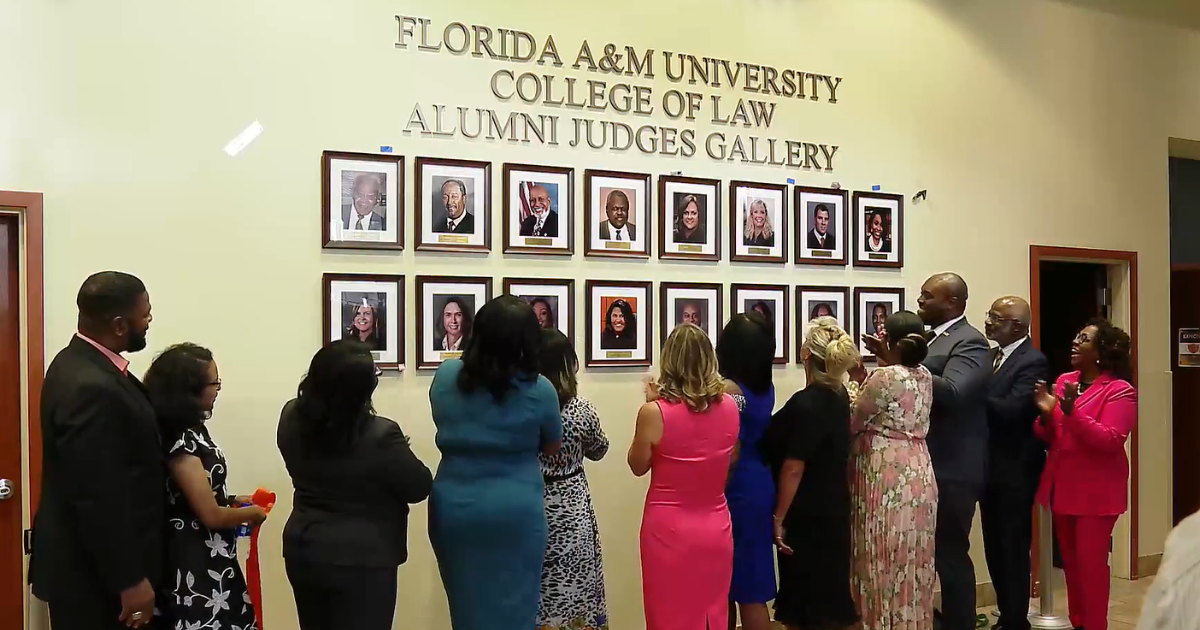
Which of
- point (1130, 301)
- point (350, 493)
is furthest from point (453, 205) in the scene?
point (1130, 301)

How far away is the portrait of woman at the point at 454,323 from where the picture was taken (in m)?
4.29

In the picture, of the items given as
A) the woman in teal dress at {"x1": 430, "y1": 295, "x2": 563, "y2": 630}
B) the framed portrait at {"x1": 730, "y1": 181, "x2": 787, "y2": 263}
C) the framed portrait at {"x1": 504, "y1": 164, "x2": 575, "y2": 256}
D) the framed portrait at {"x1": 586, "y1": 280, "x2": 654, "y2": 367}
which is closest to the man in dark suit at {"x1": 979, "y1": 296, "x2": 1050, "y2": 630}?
the framed portrait at {"x1": 730, "y1": 181, "x2": 787, "y2": 263}

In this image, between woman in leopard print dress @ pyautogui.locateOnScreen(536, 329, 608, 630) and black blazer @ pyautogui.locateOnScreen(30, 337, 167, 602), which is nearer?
black blazer @ pyautogui.locateOnScreen(30, 337, 167, 602)

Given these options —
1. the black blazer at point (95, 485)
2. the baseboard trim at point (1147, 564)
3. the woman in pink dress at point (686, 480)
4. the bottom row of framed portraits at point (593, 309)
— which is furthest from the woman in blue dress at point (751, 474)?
the baseboard trim at point (1147, 564)

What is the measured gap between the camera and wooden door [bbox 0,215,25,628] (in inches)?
142

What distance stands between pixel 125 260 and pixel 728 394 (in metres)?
2.33

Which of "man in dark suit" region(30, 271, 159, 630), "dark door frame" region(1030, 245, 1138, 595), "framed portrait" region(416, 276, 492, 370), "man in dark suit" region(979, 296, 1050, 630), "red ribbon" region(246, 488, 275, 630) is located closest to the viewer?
"man in dark suit" region(30, 271, 159, 630)

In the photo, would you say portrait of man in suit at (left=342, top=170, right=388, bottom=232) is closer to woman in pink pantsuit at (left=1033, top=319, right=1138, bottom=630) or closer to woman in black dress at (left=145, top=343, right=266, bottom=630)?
woman in black dress at (left=145, top=343, right=266, bottom=630)

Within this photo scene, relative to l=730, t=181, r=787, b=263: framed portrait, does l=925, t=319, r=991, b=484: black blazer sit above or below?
below

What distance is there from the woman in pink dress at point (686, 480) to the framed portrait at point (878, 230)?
86.7 inches

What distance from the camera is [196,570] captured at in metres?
2.77

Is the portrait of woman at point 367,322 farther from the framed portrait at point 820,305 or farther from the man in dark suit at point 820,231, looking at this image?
the man in dark suit at point 820,231

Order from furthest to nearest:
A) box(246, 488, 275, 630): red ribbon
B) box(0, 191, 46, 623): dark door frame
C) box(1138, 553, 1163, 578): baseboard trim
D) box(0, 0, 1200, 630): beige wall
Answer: box(1138, 553, 1163, 578): baseboard trim → box(0, 0, 1200, 630): beige wall → box(0, 191, 46, 623): dark door frame → box(246, 488, 275, 630): red ribbon

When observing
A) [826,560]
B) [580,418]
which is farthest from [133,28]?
[826,560]
